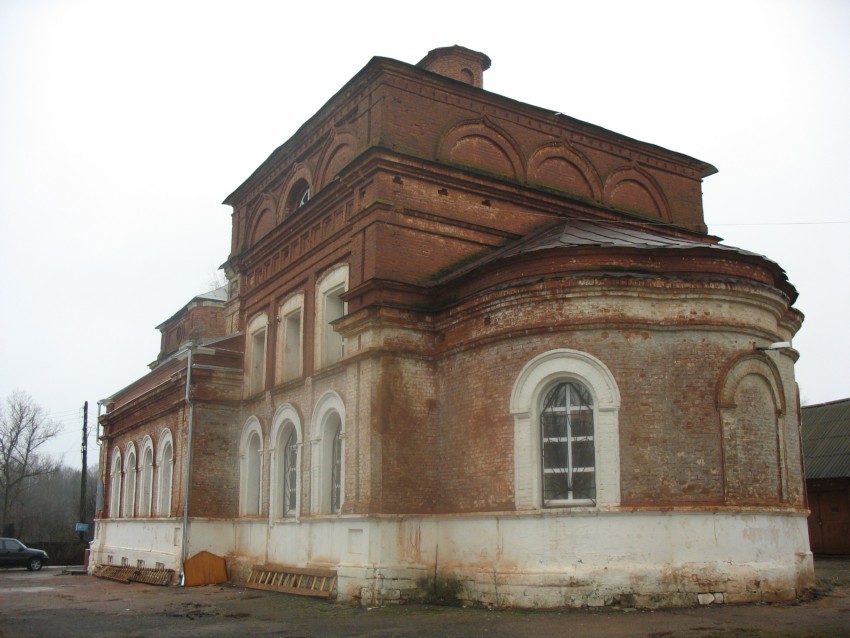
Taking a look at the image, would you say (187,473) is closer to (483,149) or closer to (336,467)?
(336,467)

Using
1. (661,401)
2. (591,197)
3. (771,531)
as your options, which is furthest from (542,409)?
(591,197)

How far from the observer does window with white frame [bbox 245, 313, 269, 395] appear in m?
20.8

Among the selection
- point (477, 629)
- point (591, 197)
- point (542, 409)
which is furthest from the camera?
point (591, 197)

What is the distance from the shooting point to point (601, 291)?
522 inches

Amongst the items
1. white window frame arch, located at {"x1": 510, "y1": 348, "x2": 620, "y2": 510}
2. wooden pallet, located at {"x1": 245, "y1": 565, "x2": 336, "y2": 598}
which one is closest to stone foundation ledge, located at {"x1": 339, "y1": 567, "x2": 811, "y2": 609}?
white window frame arch, located at {"x1": 510, "y1": 348, "x2": 620, "y2": 510}

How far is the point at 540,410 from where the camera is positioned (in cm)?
1356

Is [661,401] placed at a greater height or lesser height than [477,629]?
greater

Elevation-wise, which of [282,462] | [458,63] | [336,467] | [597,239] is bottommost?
[336,467]

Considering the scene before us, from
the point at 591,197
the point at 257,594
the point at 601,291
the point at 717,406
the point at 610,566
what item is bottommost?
the point at 257,594

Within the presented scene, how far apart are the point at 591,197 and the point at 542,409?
7.31m

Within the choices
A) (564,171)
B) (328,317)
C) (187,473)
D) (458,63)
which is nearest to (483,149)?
(564,171)

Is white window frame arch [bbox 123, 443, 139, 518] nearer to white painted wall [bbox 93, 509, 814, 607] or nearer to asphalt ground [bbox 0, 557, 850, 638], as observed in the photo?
asphalt ground [bbox 0, 557, 850, 638]

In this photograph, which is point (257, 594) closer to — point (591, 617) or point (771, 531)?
point (591, 617)

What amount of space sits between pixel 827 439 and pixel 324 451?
1641 cm
